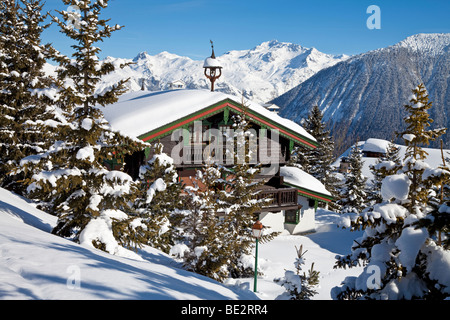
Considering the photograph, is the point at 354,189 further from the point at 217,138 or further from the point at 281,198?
the point at 217,138

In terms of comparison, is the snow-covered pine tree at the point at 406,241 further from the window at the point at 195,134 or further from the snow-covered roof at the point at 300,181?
the snow-covered roof at the point at 300,181

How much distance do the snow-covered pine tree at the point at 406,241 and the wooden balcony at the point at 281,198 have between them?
47.8ft

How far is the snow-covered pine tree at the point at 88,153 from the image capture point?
29.3 ft

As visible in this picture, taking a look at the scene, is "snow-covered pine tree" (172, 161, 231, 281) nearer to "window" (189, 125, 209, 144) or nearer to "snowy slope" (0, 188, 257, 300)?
"snowy slope" (0, 188, 257, 300)

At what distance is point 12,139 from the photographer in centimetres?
1688

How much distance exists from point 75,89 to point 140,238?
182 inches

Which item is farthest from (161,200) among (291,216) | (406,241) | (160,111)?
(291,216)

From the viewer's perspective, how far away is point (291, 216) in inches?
943

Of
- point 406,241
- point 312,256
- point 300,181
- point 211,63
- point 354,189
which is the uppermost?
point 211,63

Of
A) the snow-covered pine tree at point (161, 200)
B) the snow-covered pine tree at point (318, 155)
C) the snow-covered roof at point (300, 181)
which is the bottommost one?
the snow-covered pine tree at point (161, 200)

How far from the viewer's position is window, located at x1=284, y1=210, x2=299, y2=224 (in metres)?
23.8

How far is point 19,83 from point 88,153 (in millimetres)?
11528

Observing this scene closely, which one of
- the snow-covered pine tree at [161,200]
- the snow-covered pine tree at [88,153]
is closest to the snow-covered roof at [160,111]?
the snow-covered pine tree at [161,200]

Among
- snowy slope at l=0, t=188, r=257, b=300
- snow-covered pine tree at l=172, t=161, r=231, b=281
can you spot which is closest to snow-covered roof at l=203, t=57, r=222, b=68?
snow-covered pine tree at l=172, t=161, r=231, b=281
